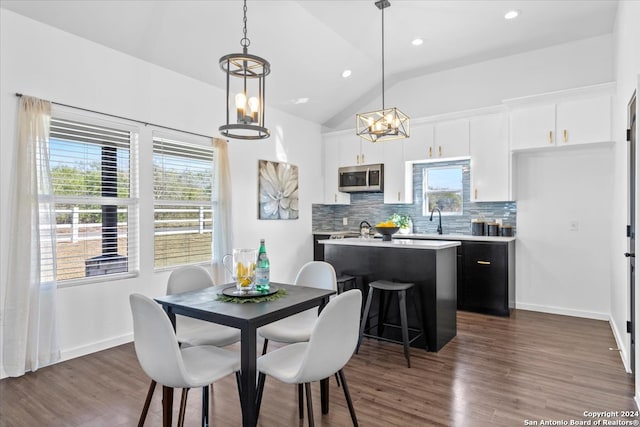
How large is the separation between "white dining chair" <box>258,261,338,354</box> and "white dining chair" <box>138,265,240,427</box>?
0.23 meters

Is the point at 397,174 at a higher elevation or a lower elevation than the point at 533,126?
lower

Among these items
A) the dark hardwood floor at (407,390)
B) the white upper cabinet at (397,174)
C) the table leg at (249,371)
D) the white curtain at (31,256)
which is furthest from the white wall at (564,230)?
the white curtain at (31,256)

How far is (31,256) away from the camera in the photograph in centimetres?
304

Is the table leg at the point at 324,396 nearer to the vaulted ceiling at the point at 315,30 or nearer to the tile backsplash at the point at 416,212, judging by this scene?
the vaulted ceiling at the point at 315,30

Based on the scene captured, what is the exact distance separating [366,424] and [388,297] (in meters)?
1.60

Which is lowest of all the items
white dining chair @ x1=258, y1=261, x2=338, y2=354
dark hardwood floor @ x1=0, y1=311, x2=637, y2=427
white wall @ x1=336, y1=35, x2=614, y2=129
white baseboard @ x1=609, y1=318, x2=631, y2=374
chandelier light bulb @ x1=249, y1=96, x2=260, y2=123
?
dark hardwood floor @ x1=0, y1=311, x2=637, y2=427

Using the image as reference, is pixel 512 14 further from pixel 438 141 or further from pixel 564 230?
pixel 564 230

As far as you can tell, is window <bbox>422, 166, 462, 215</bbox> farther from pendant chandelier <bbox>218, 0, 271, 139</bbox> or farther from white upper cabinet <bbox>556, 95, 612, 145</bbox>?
pendant chandelier <bbox>218, 0, 271, 139</bbox>

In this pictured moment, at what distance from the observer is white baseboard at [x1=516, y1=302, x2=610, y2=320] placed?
443 cm

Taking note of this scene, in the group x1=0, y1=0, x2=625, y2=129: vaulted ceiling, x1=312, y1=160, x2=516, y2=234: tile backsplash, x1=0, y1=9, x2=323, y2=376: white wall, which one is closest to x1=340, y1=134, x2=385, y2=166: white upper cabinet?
x1=312, y1=160, x2=516, y2=234: tile backsplash

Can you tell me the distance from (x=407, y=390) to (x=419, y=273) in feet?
3.63

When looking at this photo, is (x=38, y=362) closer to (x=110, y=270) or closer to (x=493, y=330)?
(x=110, y=270)

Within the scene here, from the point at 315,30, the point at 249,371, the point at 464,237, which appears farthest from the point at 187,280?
the point at 464,237

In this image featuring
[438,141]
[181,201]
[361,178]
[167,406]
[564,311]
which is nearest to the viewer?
[167,406]
